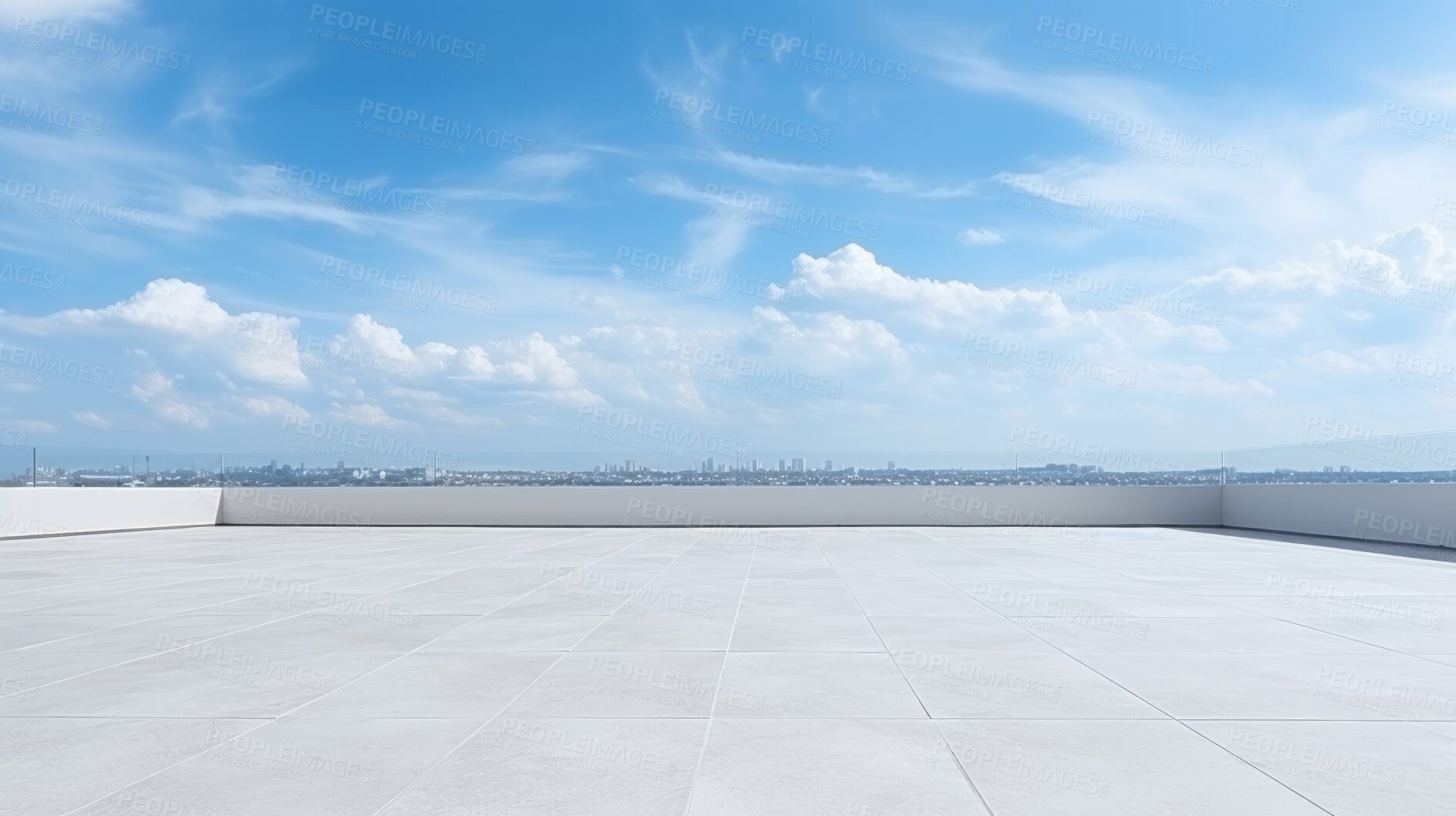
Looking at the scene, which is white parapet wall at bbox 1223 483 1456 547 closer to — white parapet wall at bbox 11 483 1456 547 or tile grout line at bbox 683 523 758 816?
white parapet wall at bbox 11 483 1456 547

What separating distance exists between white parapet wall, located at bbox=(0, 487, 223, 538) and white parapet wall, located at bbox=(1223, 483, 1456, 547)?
22.6 m

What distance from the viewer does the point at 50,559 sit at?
1230 cm

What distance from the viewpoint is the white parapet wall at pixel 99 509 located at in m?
16.6

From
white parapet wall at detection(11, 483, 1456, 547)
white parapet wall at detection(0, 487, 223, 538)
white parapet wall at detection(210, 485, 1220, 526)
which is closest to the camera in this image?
white parapet wall at detection(0, 487, 223, 538)

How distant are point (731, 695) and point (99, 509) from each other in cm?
1866

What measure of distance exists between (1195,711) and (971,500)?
1570 centimetres

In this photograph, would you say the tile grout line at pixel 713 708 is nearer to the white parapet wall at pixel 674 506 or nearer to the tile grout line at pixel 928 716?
the tile grout line at pixel 928 716

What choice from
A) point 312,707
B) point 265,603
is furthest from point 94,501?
point 312,707

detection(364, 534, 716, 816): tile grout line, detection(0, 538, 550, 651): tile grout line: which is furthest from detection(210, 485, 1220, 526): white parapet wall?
detection(364, 534, 716, 816): tile grout line

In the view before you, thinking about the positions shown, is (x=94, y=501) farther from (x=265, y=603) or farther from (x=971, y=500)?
(x=971, y=500)

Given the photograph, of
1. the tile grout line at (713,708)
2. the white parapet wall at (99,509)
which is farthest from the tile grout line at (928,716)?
the white parapet wall at (99,509)

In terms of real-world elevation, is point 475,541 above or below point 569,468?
below

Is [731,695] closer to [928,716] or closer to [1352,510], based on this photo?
[928,716]

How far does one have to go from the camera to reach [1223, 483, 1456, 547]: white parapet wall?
13.5 meters
